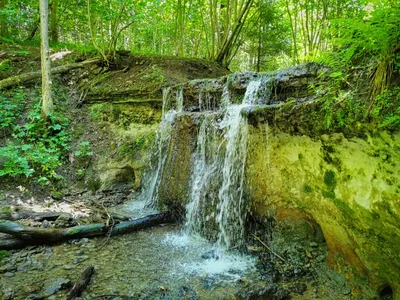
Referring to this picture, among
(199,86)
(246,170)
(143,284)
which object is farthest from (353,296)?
(199,86)

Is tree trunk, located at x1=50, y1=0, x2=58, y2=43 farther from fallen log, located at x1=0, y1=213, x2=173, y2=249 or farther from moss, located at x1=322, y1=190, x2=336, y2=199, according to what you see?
moss, located at x1=322, y1=190, x2=336, y2=199

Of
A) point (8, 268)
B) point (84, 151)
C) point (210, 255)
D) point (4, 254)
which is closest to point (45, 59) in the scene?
point (84, 151)

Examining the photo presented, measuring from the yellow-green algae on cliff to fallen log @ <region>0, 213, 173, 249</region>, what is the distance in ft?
7.20

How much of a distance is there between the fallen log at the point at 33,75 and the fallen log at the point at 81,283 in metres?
6.86

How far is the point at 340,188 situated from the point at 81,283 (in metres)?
3.41

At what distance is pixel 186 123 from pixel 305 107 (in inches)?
108

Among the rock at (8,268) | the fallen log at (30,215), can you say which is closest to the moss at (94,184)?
the fallen log at (30,215)

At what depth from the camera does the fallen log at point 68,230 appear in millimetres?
3893

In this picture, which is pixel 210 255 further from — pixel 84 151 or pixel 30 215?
pixel 84 151

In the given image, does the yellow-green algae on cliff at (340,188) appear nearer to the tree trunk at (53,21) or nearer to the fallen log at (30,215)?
the fallen log at (30,215)

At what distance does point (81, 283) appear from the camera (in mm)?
3145

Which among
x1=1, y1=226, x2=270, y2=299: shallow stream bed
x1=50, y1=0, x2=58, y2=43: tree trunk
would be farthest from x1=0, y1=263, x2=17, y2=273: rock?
x1=50, y1=0, x2=58, y2=43: tree trunk

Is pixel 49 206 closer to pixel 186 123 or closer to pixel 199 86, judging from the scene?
pixel 186 123

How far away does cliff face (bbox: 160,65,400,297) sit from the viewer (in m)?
2.75
